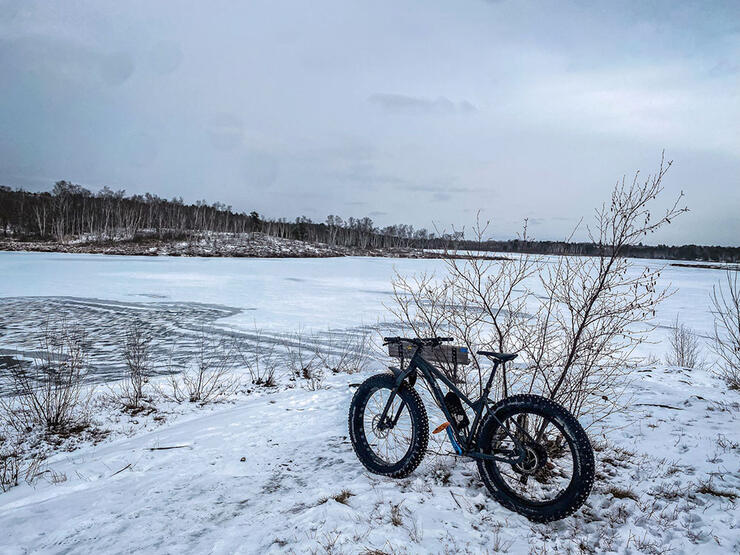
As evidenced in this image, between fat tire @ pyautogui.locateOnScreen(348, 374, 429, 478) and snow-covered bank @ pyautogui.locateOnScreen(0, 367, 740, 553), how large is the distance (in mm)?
143

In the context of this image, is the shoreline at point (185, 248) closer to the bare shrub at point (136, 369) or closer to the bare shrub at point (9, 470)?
the bare shrub at point (136, 369)

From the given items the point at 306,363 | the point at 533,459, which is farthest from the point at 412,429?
the point at 306,363

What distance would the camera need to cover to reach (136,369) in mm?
6301

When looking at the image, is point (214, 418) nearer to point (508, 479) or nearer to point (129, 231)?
point (508, 479)

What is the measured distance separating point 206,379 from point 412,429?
17.0ft

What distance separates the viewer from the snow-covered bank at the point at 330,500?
2736 millimetres

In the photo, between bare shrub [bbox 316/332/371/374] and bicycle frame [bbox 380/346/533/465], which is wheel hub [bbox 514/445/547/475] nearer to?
bicycle frame [bbox 380/346/533/465]

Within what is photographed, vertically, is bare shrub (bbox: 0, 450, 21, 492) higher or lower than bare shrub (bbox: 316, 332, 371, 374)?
higher

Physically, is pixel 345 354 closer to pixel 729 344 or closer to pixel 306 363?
pixel 306 363

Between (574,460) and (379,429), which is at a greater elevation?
(574,460)

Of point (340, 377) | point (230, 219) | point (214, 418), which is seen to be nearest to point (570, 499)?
point (214, 418)

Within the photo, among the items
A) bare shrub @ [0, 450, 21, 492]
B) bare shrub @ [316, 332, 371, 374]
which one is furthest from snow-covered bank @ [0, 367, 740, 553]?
bare shrub @ [316, 332, 371, 374]

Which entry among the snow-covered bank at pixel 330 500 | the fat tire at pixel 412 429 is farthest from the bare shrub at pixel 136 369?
the fat tire at pixel 412 429

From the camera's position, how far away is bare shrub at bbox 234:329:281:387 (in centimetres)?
750
